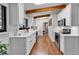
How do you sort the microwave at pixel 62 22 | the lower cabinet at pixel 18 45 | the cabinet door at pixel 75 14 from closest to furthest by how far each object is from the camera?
the lower cabinet at pixel 18 45 → the cabinet door at pixel 75 14 → the microwave at pixel 62 22

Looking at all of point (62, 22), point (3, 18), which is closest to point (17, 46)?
point (3, 18)

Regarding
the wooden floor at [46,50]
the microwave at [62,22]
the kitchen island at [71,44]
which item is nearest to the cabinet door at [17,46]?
the wooden floor at [46,50]

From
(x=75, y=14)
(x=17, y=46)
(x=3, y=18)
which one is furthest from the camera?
(x=75, y=14)

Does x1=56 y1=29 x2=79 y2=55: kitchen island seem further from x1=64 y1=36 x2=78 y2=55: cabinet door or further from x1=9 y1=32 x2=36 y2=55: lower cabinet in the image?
x1=9 y1=32 x2=36 y2=55: lower cabinet

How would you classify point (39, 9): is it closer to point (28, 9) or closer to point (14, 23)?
point (28, 9)

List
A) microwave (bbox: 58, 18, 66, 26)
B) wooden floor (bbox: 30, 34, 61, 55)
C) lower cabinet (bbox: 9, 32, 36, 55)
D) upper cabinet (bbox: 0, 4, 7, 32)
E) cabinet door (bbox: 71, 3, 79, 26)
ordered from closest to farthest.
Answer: upper cabinet (bbox: 0, 4, 7, 32)
lower cabinet (bbox: 9, 32, 36, 55)
cabinet door (bbox: 71, 3, 79, 26)
microwave (bbox: 58, 18, 66, 26)
wooden floor (bbox: 30, 34, 61, 55)

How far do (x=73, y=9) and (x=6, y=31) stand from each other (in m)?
1.78

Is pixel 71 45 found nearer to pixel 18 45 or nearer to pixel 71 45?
pixel 71 45

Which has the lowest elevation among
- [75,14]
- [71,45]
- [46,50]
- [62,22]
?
[46,50]

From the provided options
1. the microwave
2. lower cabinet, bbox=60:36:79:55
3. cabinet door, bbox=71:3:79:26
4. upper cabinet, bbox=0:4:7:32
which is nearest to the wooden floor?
lower cabinet, bbox=60:36:79:55

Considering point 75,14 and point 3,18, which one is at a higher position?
point 75,14

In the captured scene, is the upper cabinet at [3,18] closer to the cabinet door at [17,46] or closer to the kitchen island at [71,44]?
the cabinet door at [17,46]

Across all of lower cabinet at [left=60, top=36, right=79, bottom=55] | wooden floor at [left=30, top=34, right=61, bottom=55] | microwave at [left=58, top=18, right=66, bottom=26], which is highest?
microwave at [left=58, top=18, right=66, bottom=26]

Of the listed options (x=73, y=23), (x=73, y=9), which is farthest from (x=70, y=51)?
(x=73, y=9)
